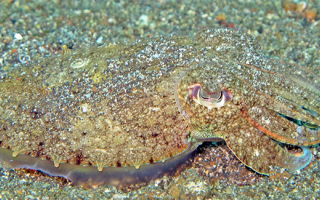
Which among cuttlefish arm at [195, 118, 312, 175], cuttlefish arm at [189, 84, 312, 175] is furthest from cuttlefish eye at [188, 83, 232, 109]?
cuttlefish arm at [195, 118, 312, 175]

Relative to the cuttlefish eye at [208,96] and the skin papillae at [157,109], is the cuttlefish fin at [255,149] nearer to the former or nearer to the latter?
the skin papillae at [157,109]

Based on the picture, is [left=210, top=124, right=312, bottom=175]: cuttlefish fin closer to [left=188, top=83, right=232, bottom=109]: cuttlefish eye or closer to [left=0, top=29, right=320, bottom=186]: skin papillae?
[left=0, top=29, right=320, bottom=186]: skin papillae

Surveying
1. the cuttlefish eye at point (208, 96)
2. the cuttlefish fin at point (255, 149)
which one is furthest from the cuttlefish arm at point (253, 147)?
the cuttlefish eye at point (208, 96)

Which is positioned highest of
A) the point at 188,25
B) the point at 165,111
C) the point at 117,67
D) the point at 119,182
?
the point at 117,67

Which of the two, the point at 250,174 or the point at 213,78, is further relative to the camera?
the point at 250,174

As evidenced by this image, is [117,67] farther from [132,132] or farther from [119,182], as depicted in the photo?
[119,182]

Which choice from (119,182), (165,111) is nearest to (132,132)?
(165,111)

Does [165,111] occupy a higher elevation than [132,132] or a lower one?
higher
